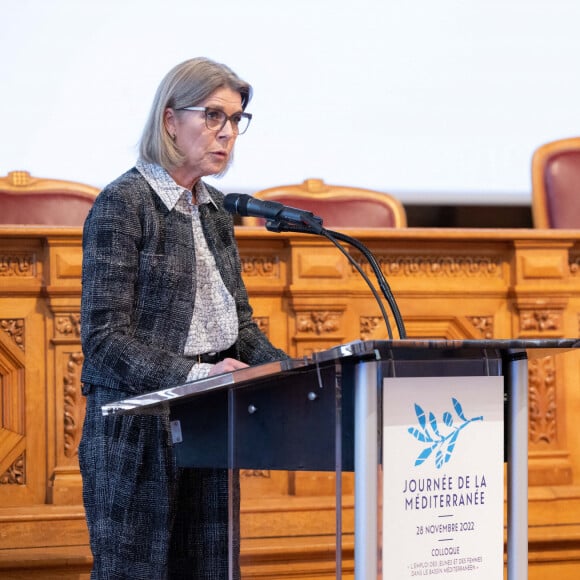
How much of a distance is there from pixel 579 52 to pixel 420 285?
2251mm

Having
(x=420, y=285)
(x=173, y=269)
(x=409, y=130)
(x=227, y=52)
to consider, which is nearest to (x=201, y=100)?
(x=173, y=269)

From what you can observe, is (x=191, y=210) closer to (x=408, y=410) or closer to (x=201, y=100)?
(x=201, y=100)

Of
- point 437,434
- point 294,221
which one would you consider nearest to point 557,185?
point 294,221

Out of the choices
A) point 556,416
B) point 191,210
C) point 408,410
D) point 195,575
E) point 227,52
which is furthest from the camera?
point 227,52

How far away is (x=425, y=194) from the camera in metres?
4.58

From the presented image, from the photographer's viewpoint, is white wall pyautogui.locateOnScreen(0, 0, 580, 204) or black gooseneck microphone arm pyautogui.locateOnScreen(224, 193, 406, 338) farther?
white wall pyautogui.locateOnScreen(0, 0, 580, 204)

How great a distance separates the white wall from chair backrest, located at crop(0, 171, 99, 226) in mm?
633

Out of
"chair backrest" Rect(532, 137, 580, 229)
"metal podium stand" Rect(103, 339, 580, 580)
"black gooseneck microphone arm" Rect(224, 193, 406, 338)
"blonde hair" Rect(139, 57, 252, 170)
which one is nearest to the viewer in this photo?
"metal podium stand" Rect(103, 339, 580, 580)

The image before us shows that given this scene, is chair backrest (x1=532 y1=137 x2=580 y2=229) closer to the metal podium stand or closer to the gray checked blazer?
the gray checked blazer

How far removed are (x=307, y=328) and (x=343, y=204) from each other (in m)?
0.93

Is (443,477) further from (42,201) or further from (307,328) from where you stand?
(42,201)

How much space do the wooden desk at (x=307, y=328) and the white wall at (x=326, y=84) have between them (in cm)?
149

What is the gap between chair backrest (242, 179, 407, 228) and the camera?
3.57 m

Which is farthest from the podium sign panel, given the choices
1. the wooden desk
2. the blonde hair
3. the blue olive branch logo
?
the wooden desk
